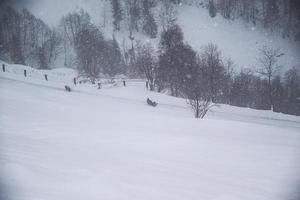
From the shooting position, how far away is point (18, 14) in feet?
236

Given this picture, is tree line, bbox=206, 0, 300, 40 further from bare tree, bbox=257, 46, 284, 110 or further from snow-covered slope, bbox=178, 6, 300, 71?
bare tree, bbox=257, 46, 284, 110

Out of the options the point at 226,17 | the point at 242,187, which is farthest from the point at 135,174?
the point at 226,17

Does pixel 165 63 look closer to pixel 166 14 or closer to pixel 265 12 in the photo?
pixel 166 14

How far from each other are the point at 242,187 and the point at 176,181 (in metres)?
1.25

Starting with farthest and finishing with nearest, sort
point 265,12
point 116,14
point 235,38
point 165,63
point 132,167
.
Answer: point 116,14 < point 265,12 < point 235,38 < point 165,63 < point 132,167

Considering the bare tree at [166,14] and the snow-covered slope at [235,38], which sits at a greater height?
the bare tree at [166,14]

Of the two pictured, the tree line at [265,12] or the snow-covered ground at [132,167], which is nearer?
the snow-covered ground at [132,167]

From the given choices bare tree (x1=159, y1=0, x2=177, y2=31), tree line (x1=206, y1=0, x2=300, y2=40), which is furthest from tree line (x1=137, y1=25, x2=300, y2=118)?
bare tree (x1=159, y1=0, x2=177, y2=31)

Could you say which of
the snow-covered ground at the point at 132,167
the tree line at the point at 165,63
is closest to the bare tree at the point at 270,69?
the tree line at the point at 165,63

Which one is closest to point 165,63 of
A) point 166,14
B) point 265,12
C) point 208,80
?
point 208,80

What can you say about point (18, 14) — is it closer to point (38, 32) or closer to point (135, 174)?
point (38, 32)

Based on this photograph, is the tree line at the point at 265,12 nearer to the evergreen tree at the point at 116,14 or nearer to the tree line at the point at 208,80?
the tree line at the point at 208,80

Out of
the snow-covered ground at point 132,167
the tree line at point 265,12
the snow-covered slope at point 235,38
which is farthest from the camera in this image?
the tree line at point 265,12

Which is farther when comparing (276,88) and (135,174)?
(276,88)
